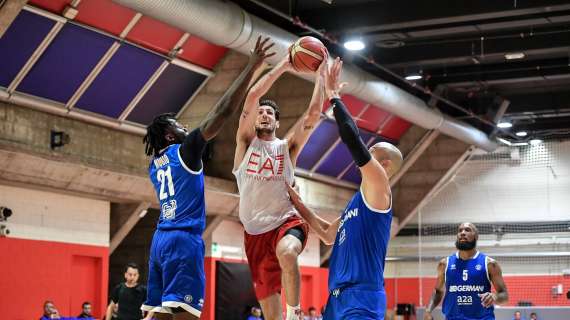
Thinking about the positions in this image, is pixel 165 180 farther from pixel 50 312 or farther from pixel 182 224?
pixel 50 312

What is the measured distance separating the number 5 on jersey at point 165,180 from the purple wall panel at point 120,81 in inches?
427

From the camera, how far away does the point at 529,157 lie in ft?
98.9

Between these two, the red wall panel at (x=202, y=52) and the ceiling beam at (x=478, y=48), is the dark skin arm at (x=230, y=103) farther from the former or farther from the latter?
the ceiling beam at (x=478, y=48)

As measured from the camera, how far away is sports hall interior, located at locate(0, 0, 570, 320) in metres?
16.9

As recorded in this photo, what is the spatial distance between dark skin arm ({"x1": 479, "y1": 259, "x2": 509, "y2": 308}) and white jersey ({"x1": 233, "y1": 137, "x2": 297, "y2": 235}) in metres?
4.03

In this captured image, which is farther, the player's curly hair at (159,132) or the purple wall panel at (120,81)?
the purple wall panel at (120,81)

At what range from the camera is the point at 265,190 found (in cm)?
801

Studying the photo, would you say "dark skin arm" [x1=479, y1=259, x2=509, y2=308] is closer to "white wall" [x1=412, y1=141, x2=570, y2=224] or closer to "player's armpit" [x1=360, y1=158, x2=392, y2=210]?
"player's armpit" [x1=360, y1=158, x2=392, y2=210]

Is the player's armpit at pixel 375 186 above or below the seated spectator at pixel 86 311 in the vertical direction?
above

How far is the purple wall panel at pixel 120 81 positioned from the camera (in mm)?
18047

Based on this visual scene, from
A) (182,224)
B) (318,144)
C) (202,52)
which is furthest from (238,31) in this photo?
(182,224)

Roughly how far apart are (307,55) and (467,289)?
4.99 m

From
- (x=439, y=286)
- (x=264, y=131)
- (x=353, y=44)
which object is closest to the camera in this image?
(x=264, y=131)

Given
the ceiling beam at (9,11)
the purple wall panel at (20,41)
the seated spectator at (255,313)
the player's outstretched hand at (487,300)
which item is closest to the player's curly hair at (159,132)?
the player's outstretched hand at (487,300)
